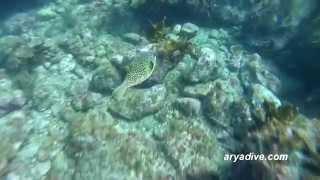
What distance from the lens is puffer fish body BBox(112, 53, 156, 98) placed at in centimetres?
654

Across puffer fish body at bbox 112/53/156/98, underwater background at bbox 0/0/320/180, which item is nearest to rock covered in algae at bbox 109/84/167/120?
underwater background at bbox 0/0/320/180

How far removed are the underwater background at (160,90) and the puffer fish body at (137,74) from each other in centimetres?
2

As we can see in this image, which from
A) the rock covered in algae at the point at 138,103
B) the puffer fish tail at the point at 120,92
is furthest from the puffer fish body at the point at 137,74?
the rock covered in algae at the point at 138,103

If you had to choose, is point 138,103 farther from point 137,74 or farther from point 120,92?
point 137,74

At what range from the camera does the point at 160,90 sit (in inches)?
258

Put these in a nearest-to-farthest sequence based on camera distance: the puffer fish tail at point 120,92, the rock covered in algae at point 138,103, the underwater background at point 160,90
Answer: the underwater background at point 160,90 → the rock covered in algae at point 138,103 → the puffer fish tail at point 120,92

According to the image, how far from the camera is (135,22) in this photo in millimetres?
9273

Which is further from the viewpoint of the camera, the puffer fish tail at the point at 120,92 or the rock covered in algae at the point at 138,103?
the puffer fish tail at the point at 120,92

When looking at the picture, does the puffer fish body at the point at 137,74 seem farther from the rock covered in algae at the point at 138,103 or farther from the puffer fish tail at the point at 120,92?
the rock covered in algae at the point at 138,103

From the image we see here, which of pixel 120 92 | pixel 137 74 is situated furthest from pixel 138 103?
pixel 137 74

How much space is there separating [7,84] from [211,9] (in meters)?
5.77

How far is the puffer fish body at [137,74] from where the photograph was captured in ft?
21.5

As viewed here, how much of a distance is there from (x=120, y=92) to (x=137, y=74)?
496 mm

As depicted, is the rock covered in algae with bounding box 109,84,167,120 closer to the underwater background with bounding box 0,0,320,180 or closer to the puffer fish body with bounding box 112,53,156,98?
the underwater background with bounding box 0,0,320,180
